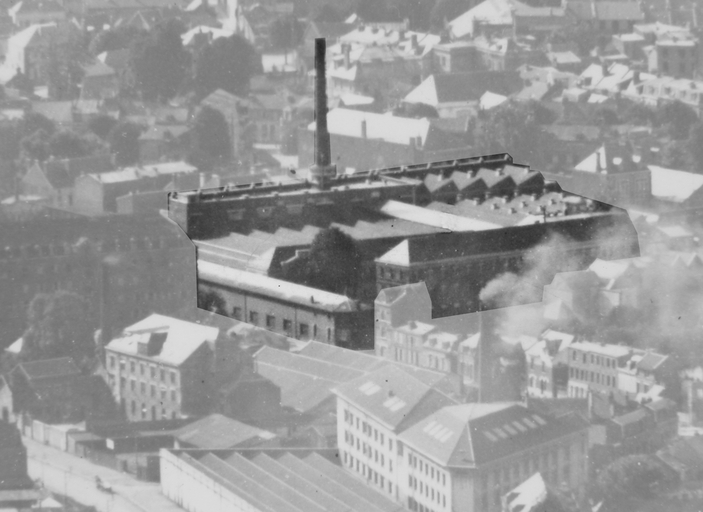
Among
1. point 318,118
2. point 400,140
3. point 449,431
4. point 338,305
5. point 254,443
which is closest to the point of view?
point 338,305

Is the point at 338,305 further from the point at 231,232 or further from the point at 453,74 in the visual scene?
the point at 453,74

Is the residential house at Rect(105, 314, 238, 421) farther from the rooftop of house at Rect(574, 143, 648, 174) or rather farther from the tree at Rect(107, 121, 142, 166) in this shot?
the rooftop of house at Rect(574, 143, 648, 174)

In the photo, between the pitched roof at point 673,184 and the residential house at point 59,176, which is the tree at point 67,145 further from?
the pitched roof at point 673,184

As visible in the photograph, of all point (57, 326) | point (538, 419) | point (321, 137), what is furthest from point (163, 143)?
point (321, 137)

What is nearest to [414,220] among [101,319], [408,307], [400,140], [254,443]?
[408,307]

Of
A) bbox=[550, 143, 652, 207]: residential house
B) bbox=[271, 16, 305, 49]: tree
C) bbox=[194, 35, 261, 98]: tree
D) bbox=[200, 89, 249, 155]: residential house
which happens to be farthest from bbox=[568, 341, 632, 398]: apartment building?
bbox=[271, 16, 305, 49]: tree

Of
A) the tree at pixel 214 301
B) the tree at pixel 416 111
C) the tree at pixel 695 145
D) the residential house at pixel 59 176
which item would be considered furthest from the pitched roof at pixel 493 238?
the tree at pixel 416 111

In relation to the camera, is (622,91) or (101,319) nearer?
(101,319)
